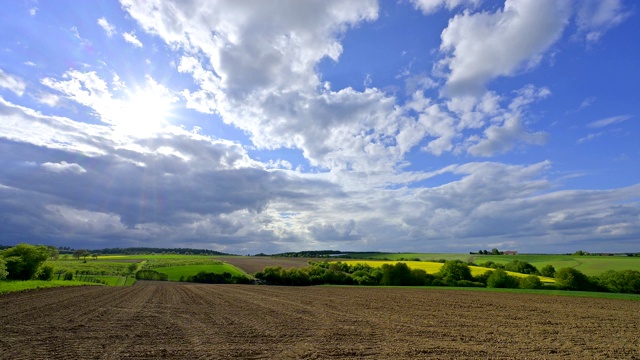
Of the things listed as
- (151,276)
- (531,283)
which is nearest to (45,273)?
(151,276)

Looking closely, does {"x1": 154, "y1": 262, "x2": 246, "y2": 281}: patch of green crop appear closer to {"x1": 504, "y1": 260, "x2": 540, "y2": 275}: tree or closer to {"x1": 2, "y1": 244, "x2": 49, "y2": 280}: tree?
{"x1": 2, "y1": 244, "x2": 49, "y2": 280}: tree

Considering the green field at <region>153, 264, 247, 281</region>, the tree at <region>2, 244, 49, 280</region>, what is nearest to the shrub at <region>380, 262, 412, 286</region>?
the green field at <region>153, 264, 247, 281</region>

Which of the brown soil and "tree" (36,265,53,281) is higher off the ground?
the brown soil

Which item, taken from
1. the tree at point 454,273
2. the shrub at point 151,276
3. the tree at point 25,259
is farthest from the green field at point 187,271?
the tree at point 454,273

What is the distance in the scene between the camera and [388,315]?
25.6 metres

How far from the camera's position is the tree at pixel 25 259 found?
57.4m

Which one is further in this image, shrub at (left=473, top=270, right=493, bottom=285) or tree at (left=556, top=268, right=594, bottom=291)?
shrub at (left=473, top=270, right=493, bottom=285)

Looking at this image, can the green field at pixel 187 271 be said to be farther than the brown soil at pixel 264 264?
No

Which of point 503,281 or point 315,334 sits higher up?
point 503,281

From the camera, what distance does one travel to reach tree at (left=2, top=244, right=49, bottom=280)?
57.4 m

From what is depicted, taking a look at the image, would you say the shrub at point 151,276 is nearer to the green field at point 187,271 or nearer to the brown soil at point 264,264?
the green field at point 187,271

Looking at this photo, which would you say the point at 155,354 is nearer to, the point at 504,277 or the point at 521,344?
the point at 521,344

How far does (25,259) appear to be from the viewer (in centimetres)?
5919

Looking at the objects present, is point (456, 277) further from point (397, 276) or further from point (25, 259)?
point (25, 259)
